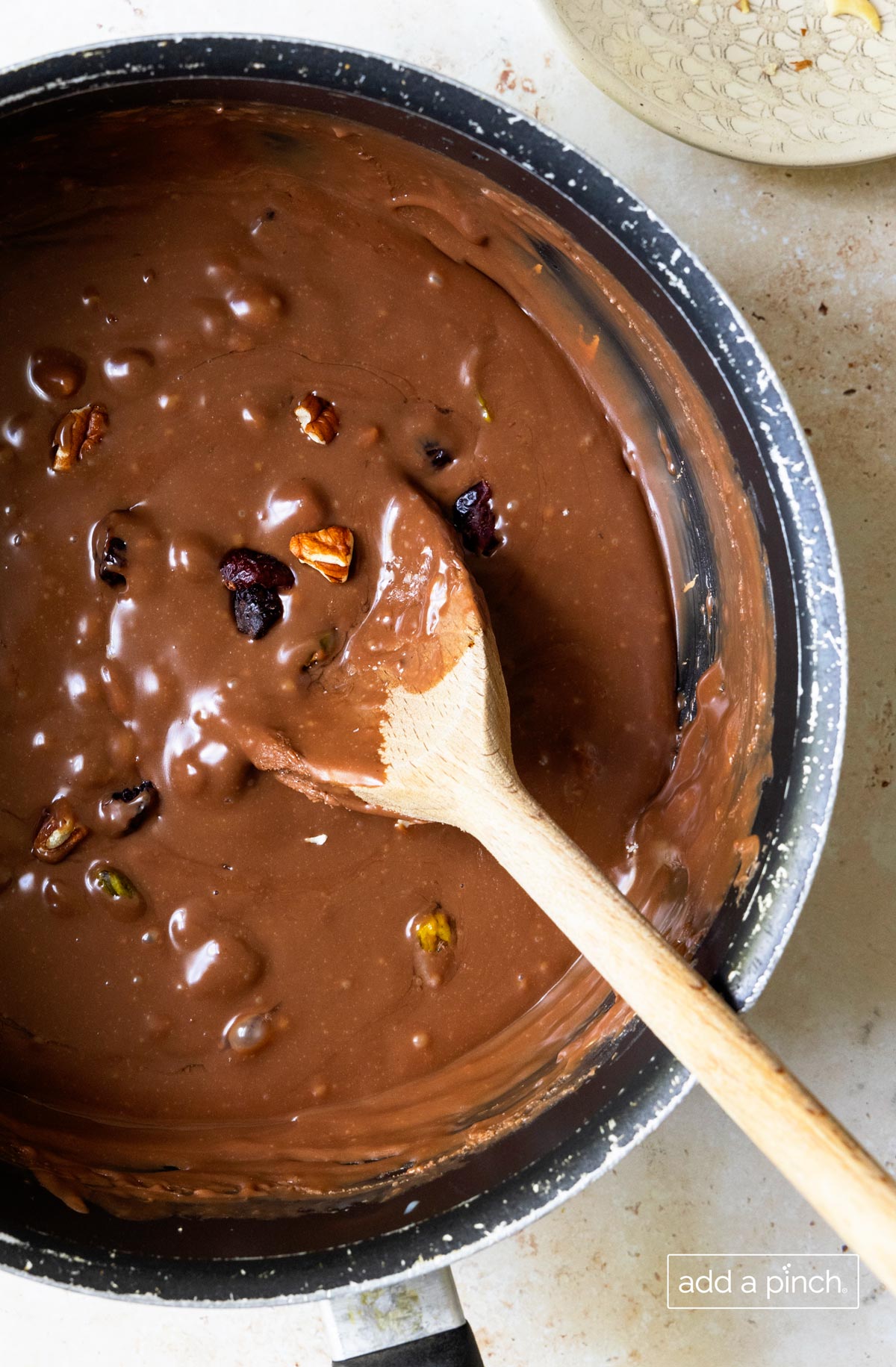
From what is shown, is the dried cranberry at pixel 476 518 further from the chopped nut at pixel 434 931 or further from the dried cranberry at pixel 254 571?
the chopped nut at pixel 434 931

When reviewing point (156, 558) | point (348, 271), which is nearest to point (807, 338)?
point (348, 271)

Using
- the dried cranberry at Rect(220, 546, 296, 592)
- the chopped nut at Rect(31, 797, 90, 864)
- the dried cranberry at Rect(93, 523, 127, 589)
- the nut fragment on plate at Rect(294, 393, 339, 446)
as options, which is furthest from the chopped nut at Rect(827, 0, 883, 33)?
the chopped nut at Rect(31, 797, 90, 864)

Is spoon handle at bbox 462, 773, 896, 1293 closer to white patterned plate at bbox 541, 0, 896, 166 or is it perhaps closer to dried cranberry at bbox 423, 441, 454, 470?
dried cranberry at bbox 423, 441, 454, 470

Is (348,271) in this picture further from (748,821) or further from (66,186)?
(748,821)

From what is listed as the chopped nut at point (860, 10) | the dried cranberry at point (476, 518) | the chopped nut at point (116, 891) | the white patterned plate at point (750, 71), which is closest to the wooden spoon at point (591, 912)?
the dried cranberry at point (476, 518)

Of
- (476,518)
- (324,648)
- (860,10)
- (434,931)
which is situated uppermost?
(860,10)

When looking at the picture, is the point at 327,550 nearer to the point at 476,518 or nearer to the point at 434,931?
the point at 476,518

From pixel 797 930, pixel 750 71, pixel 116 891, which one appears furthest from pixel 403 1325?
pixel 750 71
